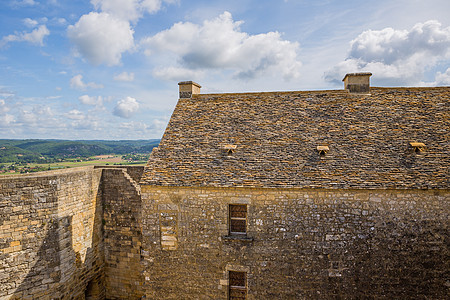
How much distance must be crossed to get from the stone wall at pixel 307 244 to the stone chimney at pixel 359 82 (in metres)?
5.94

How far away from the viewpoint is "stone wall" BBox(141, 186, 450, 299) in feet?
30.2

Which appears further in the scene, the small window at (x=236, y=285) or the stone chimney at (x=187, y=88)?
the stone chimney at (x=187, y=88)

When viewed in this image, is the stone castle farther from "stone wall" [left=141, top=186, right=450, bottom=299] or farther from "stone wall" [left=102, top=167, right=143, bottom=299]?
→ "stone wall" [left=102, top=167, right=143, bottom=299]

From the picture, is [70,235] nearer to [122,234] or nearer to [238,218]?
[122,234]

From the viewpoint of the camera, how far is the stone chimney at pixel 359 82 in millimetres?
12930

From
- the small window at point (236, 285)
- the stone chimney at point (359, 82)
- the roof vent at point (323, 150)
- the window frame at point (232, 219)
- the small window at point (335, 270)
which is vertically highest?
the stone chimney at point (359, 82)

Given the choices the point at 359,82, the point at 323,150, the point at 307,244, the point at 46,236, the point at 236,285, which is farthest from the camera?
the point at 359,82

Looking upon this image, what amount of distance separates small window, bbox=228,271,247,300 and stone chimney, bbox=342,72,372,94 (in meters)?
10.5

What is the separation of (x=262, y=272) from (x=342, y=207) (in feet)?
12.9

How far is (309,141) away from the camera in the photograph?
1116cm

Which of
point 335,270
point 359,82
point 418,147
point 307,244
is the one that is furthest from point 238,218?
point 359,82

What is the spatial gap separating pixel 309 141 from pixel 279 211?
349 centimetres

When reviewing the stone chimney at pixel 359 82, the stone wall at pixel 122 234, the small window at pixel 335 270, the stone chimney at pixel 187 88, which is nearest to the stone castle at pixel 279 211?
the small window at pixel 335 270

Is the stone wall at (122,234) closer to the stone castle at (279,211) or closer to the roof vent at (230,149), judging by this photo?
the stone castle at (279,211)
